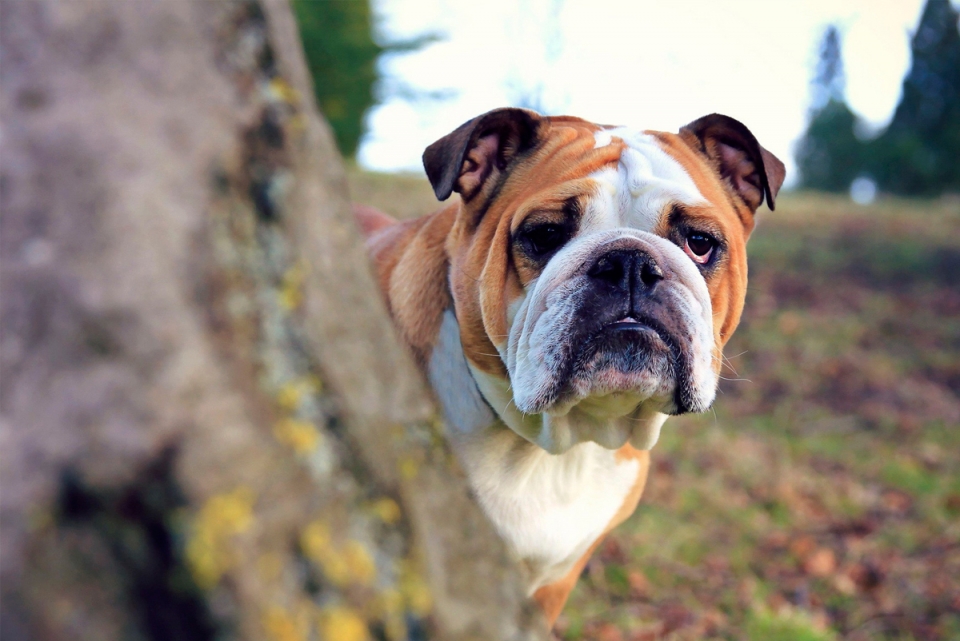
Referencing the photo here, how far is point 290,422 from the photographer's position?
953mm

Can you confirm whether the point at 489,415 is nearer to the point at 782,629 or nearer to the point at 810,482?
the point at 782,629

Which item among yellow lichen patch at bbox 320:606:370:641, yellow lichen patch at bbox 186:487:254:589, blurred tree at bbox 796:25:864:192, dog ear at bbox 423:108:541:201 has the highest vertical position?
yellow lichen patch at bbox 186:487:254:589

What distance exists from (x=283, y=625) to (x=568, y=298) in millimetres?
1576

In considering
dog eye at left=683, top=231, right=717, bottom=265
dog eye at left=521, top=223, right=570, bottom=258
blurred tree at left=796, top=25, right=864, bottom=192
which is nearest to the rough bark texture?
dog eye at left=521, top=223, right=570, bottom=258

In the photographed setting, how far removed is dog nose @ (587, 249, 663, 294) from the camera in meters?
2.28

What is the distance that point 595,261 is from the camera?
231 cm

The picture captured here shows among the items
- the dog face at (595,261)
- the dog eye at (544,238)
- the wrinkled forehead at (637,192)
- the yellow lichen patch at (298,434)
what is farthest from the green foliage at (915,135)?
the yellow lichen patch at (298,434)

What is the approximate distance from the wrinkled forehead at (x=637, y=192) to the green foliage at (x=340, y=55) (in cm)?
1349

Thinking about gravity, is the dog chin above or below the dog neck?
above

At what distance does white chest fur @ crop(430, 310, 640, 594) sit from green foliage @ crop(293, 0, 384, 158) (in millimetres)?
13563

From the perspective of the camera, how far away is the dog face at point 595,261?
230 cm

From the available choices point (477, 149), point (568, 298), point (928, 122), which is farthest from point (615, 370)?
point (928, 122)

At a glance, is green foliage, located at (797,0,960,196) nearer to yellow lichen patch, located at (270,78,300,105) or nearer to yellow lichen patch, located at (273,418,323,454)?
yellow lichen patch, located at (270,78,300,105)

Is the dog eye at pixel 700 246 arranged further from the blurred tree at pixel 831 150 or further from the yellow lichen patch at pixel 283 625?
the blurred tree at pixel 831 150
